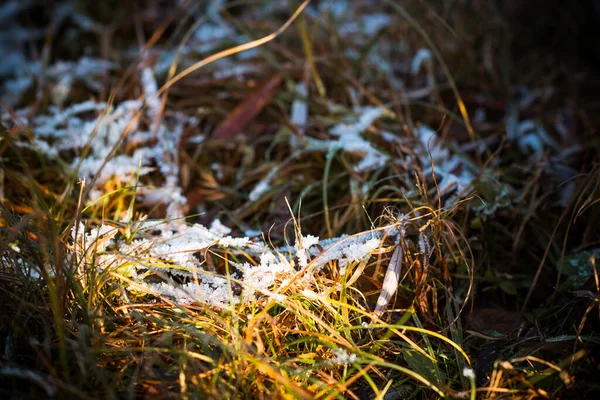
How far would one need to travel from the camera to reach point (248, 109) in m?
1.51

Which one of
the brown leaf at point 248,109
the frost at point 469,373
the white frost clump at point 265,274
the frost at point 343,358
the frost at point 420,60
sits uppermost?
the brown leaf at point 248,109

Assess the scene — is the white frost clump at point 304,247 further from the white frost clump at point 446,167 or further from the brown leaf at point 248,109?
the brown leaf at point 248,109

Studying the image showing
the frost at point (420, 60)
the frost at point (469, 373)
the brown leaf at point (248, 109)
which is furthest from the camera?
the frost at point (420, 60)

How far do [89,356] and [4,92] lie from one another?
140 centimetres

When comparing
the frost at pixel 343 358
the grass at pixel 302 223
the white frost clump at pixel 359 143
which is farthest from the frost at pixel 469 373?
the white frost clump at pixel 359 143

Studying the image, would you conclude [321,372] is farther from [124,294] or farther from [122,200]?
[122,200]

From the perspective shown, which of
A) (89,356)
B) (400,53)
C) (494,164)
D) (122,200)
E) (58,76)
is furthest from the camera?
(400,53)

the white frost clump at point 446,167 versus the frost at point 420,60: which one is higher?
the frost at point 420,60

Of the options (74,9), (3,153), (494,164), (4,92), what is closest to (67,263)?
(3,153)

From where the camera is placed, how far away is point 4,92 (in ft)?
5.54

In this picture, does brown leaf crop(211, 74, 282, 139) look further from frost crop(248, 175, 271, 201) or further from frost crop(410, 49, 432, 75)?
frost crop(410, 49, 432, 75)

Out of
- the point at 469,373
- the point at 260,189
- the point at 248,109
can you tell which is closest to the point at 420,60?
the point at 248,109

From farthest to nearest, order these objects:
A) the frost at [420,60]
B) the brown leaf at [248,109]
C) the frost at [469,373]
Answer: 1. the frost at [420,60]
2. the brown leaf at [248,109]
3. the frost at [469,373]

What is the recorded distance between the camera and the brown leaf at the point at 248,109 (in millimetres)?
1457
